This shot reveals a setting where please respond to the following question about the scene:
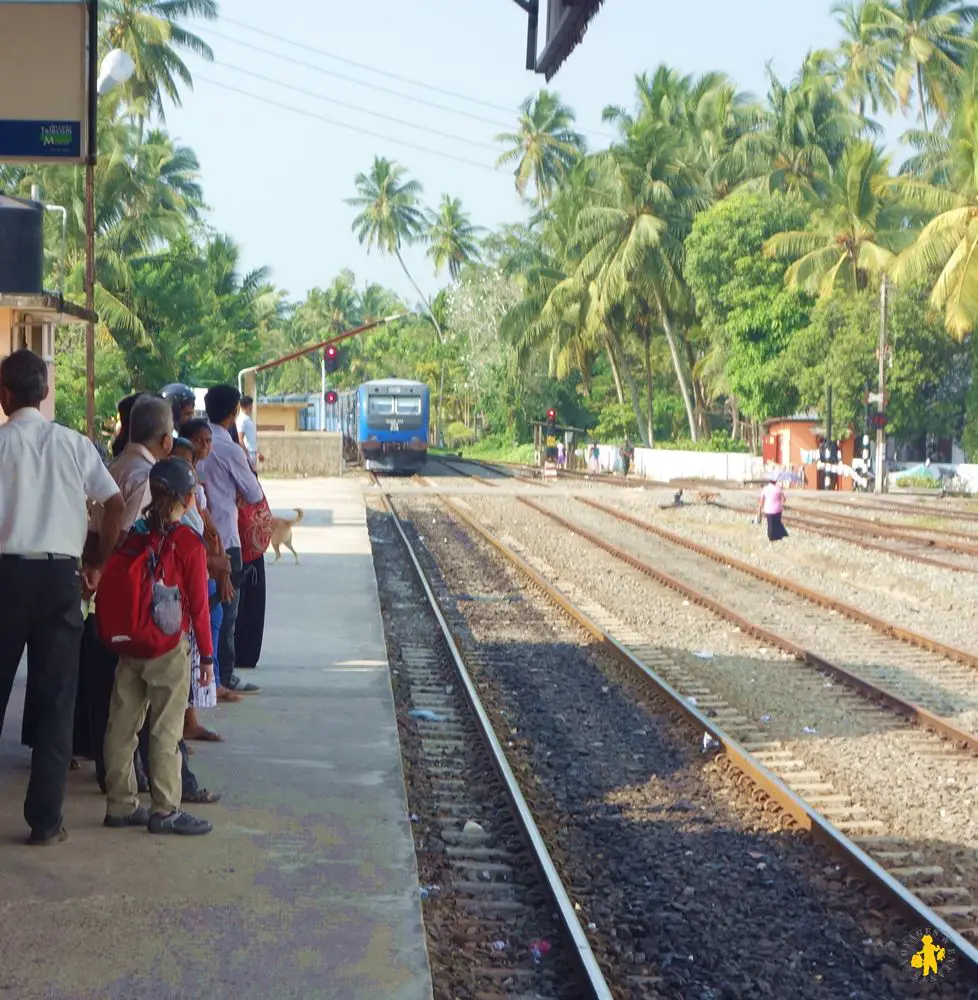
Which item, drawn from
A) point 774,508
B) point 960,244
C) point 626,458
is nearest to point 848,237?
point 960,244

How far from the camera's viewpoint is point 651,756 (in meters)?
8.90

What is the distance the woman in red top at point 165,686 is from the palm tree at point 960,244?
3515cm

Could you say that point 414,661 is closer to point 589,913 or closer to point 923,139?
point 589,913

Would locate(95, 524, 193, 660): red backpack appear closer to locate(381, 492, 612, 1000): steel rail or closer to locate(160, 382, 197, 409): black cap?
locate(381, 492, 612, 1000): steel rail

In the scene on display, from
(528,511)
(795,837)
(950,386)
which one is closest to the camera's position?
(795,837)

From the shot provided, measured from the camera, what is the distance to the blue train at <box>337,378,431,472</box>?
49.8 meters

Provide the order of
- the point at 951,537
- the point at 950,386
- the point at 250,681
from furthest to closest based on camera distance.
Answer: the point at 950,386, the point at 951,537, the point at 250,681

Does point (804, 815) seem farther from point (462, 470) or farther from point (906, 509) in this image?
point (462, 470)

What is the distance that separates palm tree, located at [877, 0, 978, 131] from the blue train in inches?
1051

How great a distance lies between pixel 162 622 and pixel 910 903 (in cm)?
299

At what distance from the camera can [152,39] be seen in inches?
1855

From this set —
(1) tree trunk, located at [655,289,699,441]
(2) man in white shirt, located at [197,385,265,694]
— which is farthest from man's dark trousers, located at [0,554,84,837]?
(1) tree trunk, located at [655,289,699,441]

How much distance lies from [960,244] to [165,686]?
3672cm

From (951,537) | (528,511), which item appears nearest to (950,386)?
(528,511)
